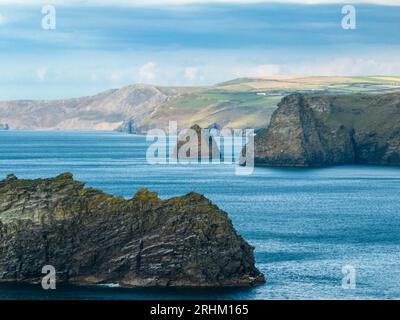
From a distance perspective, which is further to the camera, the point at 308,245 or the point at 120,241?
the point at 308,245

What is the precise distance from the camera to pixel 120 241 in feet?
315

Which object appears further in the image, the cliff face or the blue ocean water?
the cliff face

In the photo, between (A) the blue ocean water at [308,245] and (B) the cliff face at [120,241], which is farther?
(B) the cliff face at [120,241]

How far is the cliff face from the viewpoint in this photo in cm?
9344

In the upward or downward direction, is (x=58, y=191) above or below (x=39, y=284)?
above

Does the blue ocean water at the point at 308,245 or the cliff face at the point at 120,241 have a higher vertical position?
the cliff face at the point at 120,241

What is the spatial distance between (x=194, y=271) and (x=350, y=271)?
17.0 meters

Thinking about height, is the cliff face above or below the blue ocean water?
above

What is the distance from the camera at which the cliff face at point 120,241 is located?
9344 cm

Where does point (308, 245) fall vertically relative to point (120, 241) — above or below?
below
